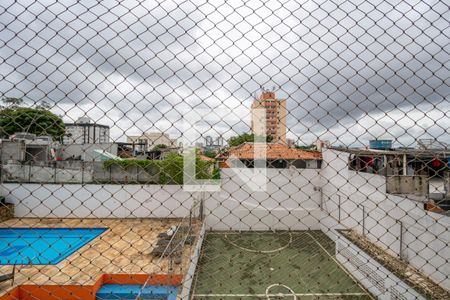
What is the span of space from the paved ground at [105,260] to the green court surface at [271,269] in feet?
2.84

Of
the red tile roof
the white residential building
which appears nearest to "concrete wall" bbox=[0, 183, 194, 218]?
the red tile roof

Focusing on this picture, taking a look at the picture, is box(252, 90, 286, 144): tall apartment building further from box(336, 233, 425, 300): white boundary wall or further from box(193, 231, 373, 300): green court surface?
box(193, 231, 373, 300): green court surface

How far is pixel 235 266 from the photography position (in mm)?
6746

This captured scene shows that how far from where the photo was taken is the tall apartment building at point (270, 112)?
1.53m

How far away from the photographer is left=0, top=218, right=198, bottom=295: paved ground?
517 cm

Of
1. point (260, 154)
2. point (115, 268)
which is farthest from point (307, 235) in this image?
point (115, 268)

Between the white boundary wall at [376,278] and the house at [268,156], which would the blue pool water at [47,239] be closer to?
the house at [268,156]

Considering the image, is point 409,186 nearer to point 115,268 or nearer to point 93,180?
point 115,268

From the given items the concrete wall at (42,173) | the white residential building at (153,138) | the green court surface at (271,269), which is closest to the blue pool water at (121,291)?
the green court surface at (271,269)

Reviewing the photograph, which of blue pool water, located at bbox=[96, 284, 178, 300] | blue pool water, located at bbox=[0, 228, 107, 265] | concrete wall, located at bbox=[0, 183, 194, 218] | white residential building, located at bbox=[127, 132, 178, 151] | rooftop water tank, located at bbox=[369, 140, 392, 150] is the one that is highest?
white residential building, located at bbox=[127, 132, 178, 151]

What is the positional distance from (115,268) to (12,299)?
5.65 ft

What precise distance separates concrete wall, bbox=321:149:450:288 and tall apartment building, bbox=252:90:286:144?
2132 mm

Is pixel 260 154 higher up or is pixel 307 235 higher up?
pixel 260 154

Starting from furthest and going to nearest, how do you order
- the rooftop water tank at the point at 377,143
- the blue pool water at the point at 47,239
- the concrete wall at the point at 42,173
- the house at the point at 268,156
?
the concrete wall at the point at 42,173, the blue pool water at the point at 47,239, the house at the point at 268,156, the rooftop water tank at the point at 377,143
